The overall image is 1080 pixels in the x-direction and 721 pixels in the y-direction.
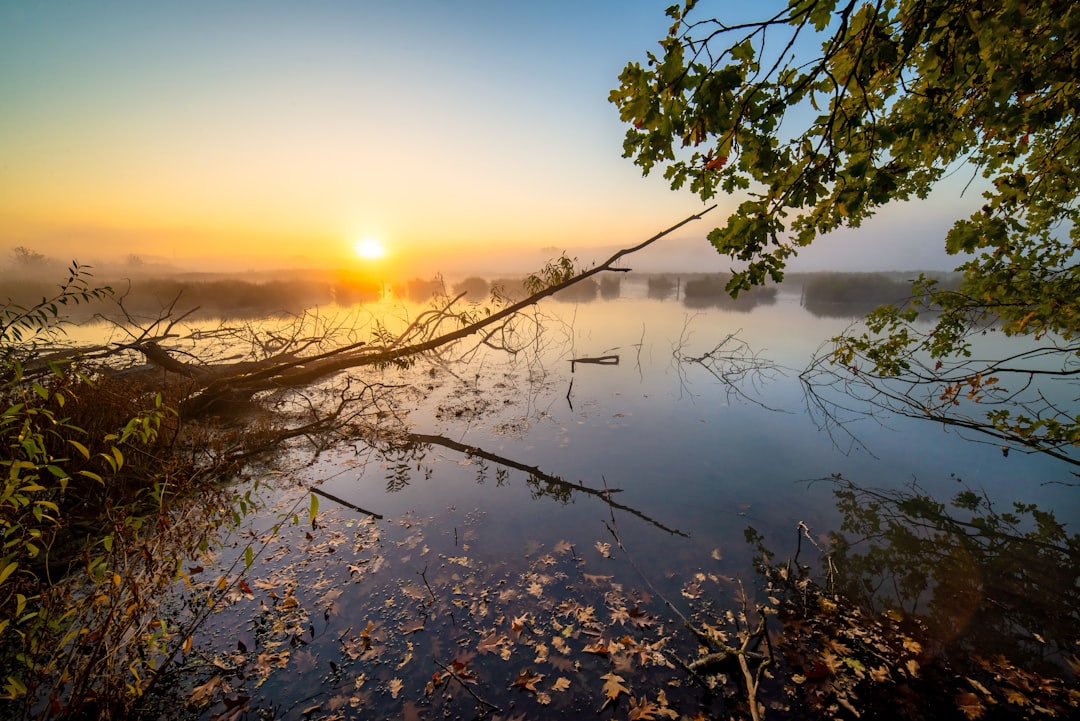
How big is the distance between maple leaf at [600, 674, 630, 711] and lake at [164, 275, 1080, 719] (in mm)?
40

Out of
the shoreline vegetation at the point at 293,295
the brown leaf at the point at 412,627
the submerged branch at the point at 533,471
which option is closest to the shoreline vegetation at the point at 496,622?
the brown leaf at the point at 412,627

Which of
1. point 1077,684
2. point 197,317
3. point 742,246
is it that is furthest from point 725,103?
point 197,317

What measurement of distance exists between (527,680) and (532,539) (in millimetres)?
2327

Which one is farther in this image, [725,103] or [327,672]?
[327,672]

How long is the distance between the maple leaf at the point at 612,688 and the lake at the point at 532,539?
0.13 ft

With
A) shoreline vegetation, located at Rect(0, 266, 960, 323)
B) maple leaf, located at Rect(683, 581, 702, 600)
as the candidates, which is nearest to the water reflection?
maple leaf, located at Rect(683, 581, 702, 600)

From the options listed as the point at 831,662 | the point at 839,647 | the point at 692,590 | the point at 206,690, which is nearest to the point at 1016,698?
the point at 839,647

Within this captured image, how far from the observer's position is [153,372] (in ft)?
35.6

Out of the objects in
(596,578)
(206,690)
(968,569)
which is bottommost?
(968,569)

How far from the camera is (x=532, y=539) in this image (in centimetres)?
619

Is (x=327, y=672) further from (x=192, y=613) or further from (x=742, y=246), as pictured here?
(x=742, y=246)

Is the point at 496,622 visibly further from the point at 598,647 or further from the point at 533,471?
the point at 533,471

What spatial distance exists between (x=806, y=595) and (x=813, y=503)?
293 centimetres

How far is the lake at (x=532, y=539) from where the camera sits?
153 inches
